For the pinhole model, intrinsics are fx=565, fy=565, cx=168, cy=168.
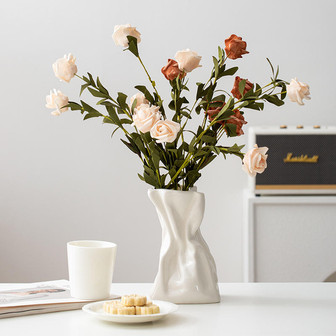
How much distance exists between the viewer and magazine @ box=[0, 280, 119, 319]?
92 centimetres

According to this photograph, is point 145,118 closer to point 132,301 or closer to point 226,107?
point 226,107

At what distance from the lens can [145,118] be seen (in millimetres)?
1002

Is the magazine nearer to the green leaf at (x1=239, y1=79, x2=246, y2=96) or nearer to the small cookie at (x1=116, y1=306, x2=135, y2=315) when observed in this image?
the small cookie at (x1=116, y1=306, x2=135, y2=315)

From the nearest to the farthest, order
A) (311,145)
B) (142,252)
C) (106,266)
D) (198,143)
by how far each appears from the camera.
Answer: (106,266) → (198,143) → (311,145) → (142,252)

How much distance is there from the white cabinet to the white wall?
287mm

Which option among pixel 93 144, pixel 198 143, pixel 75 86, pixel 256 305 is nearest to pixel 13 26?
pixel 75 86

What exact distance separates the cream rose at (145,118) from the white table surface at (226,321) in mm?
324

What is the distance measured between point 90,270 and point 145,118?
0.28m

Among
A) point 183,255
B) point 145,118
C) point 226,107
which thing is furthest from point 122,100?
point 183,255

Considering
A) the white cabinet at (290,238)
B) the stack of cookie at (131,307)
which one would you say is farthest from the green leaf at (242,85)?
the white cabinet at (290,238)

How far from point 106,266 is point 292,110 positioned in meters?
1.71

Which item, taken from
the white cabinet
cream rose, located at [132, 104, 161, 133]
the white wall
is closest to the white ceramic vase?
cream rose, located at [132, 104, 161, 133]

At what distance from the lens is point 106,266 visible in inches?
38.6

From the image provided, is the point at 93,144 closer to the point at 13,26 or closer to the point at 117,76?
the point at 117,76
